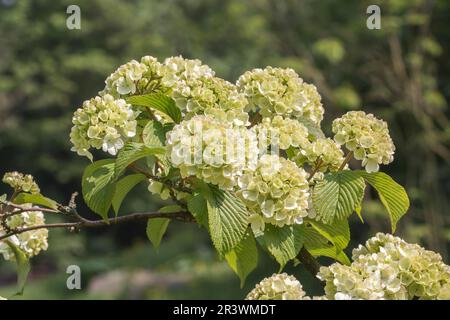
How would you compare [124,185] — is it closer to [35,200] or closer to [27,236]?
[35,200]

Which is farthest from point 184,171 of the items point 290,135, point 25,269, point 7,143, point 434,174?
point 7,143

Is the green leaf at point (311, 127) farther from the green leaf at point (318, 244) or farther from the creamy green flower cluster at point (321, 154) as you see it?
the green leaf at point (318, 244)

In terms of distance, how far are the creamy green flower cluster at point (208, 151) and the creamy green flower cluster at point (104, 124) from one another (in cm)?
18

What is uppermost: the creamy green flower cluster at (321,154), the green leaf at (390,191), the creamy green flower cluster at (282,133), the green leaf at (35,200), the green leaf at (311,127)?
the green leaf at (311,127)

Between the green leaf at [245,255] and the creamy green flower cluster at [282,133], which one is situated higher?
the creamy green flower cluster at [282,133]

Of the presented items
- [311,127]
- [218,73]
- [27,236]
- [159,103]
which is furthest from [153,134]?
[218,73]

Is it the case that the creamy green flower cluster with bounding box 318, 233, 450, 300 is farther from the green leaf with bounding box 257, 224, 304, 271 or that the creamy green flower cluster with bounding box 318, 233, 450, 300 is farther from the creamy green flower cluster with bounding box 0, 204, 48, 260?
the creamy green flower cluster with bounding box 0, 204, 48, 260

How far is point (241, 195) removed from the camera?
4.57 feet

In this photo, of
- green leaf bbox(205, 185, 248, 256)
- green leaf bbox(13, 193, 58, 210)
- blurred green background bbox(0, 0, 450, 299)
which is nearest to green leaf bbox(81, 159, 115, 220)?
green leaf bbox(13, 193, 58, 210)

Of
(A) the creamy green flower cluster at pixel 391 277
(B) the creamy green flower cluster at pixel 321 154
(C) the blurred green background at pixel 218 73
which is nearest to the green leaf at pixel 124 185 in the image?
(B) the creamy green flower cluster at pixel 321 154

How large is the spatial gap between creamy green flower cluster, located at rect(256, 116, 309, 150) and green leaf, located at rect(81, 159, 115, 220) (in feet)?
1.08

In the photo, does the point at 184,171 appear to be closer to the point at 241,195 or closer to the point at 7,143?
the point at 241,195

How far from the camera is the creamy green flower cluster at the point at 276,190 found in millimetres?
1354

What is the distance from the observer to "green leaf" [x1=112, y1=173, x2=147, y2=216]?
1.54m
